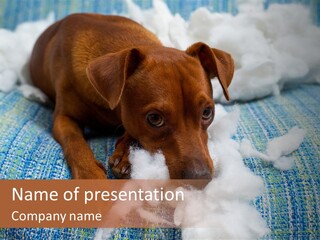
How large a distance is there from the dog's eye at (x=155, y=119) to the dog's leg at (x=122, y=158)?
0.46ft

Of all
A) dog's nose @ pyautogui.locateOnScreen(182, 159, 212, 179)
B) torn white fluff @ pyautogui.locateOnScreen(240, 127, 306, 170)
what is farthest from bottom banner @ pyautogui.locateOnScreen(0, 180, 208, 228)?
torn white fluff @ pyautogui.locateOnScreen(240, 127, 306, 170)

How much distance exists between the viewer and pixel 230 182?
1370 millimetres

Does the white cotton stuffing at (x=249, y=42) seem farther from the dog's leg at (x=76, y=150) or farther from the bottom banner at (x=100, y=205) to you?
the bottom banner at (x=100, y=205)

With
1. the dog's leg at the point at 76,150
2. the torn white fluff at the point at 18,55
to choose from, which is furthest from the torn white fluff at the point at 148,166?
the torn white fluff at the point at 18,55

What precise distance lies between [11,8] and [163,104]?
1994 millimetres

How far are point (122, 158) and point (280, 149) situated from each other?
1.62ft

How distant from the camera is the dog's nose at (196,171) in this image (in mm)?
1345

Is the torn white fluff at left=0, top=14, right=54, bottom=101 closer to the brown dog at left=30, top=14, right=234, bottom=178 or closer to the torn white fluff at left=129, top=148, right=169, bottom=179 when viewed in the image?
the brown dog at left=30, top=14, right=234, bottom=178

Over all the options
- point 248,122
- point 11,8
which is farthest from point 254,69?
point 11,8

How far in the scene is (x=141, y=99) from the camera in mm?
1512

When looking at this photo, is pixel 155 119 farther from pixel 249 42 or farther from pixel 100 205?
pixel 249 42

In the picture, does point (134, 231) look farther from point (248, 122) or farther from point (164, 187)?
point (248, 122)

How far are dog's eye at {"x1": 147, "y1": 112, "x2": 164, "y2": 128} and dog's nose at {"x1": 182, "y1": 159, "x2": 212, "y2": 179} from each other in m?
0.16

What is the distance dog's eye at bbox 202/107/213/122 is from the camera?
4.97 feet
